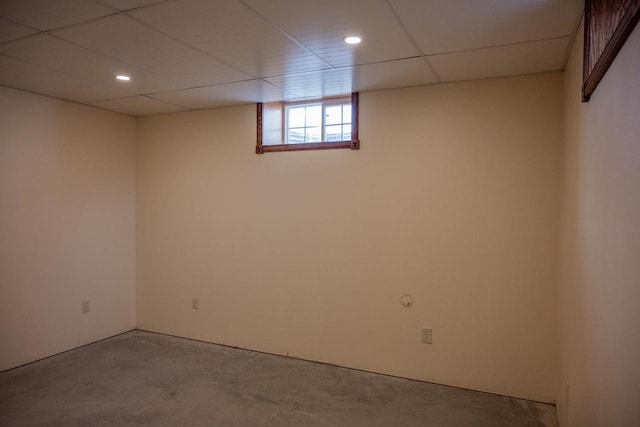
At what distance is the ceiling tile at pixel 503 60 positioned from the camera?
93.5 inches

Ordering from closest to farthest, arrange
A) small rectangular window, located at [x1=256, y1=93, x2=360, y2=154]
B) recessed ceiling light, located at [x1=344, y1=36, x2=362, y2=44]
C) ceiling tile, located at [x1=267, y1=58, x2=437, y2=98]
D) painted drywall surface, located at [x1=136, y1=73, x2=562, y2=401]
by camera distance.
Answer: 1. recessed ceiling light, located at [x1=344, y1=36, x2=362, y2=44]
2. ceiling tile, located at [x1=267, y1=58, x2=437, y2=98]
3. painted drywall surface, located at [x1=136, y1=73, x2=562, y2=401]
4. small rectangular window, located at [x1=256, y1=93, x2=360, y2=154]

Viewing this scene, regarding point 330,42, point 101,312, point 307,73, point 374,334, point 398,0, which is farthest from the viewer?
point 101,312

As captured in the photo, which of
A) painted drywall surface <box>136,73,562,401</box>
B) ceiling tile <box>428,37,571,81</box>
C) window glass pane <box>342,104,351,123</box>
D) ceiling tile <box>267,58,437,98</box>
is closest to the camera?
ceiling tile <box>428,37,571,81</box>

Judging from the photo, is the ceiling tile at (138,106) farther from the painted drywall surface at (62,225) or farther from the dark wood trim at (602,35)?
the dark wood trim at (602,35)

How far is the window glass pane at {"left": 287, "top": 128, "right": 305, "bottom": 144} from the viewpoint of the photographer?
3770 mm

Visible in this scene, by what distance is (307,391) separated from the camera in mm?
3020

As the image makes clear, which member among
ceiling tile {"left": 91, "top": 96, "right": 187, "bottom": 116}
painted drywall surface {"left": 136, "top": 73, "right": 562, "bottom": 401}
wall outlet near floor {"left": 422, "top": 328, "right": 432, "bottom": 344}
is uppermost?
ceiling tile {"left": 91, "top": 96, "right": 187, "bottom": 116}

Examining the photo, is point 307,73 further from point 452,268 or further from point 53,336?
point 53,336

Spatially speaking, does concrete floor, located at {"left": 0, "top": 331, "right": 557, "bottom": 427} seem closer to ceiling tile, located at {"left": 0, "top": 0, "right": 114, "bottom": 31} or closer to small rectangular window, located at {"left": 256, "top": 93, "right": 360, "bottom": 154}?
small rectangular window, located at {"left": 256, "top": 93, "right": 360, "bottom": 154}

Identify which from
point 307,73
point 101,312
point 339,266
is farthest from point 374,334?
point 101,312

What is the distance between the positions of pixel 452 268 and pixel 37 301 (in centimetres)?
349

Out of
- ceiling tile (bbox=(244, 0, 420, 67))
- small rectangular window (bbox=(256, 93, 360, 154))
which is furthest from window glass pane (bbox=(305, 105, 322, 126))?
ceiling tile (bbox=(244, 0, 420, 67))

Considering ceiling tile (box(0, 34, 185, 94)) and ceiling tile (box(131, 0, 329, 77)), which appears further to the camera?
ceiling tile (box(0, 34, 185, 94))

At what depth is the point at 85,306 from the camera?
3.91 meters
